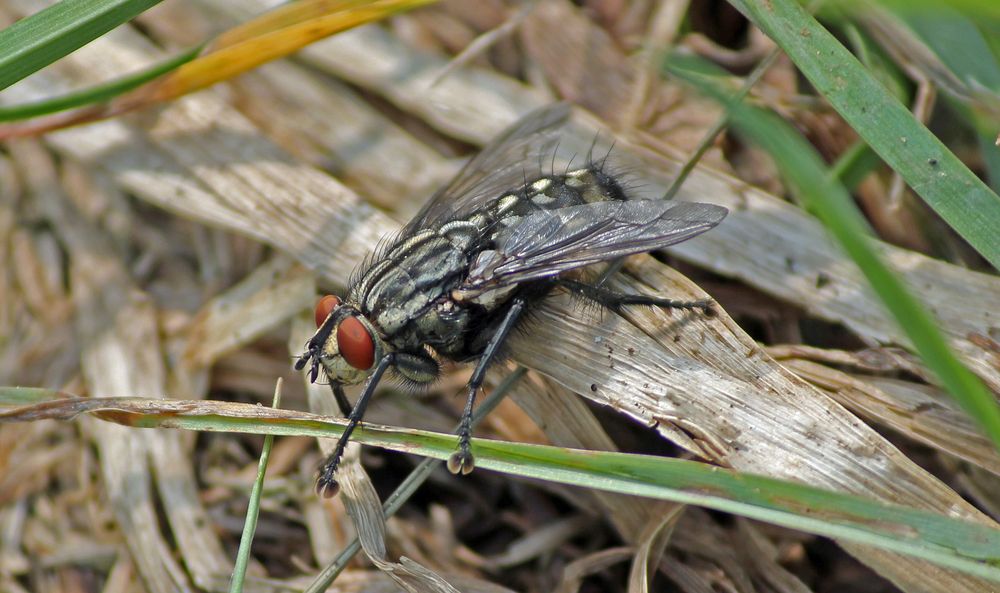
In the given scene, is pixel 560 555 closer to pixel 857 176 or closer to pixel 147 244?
pixel 857 176

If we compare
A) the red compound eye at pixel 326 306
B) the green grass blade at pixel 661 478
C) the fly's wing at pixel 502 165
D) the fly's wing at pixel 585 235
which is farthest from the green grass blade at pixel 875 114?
the red compound eye at pixel 326 306

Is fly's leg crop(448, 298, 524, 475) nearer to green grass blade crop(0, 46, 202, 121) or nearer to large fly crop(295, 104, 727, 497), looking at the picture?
large fly crop(295, 104, 727, 497)

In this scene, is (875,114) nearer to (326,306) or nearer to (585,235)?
(585,235)

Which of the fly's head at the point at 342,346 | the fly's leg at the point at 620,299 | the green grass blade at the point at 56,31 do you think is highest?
the green grass blade at the point at 56,31

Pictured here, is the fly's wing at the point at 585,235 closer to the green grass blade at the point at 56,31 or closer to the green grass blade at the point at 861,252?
the green grass blade at the point at 861,252

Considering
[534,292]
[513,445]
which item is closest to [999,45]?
[534,292]

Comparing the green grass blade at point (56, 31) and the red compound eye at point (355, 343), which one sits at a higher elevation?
the green grass blade at point (56, 31)
